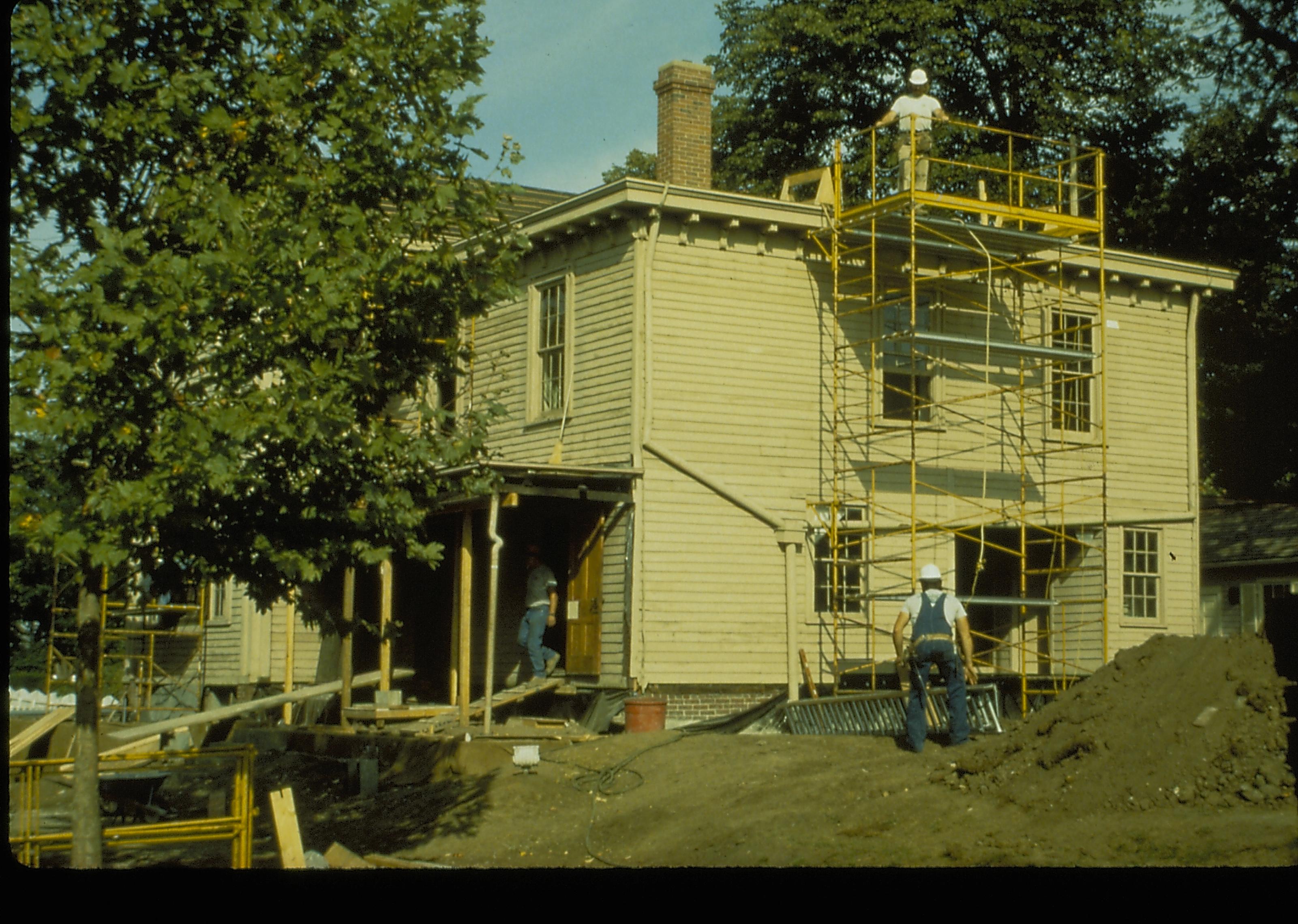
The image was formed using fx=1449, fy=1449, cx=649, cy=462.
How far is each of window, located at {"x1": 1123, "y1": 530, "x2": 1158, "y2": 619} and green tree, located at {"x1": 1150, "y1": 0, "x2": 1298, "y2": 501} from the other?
1534 centimetres

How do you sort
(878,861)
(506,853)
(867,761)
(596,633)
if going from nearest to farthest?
(878,861) → (506,853) → (867,761) → (596,633)

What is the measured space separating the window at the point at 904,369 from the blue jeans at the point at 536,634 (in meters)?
5.87

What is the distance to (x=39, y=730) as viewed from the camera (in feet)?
62.7

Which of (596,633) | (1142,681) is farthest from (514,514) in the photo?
(1142,681)

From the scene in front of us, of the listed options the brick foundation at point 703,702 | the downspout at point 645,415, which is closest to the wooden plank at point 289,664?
the downspout at point 645,415

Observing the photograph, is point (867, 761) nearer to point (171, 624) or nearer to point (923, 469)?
point (923, 469)

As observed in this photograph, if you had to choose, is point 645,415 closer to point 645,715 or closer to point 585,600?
point 585,600

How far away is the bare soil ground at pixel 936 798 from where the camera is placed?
11.5 metres

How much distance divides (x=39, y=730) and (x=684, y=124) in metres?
12.6

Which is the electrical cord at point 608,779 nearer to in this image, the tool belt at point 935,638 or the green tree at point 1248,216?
the tool belt at point 935,638

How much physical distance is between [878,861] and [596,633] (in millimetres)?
8418

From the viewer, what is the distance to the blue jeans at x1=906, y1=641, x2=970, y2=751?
14594 millimetres

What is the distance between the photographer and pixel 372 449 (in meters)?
9.48

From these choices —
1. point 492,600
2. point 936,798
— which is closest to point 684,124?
point 492,600
